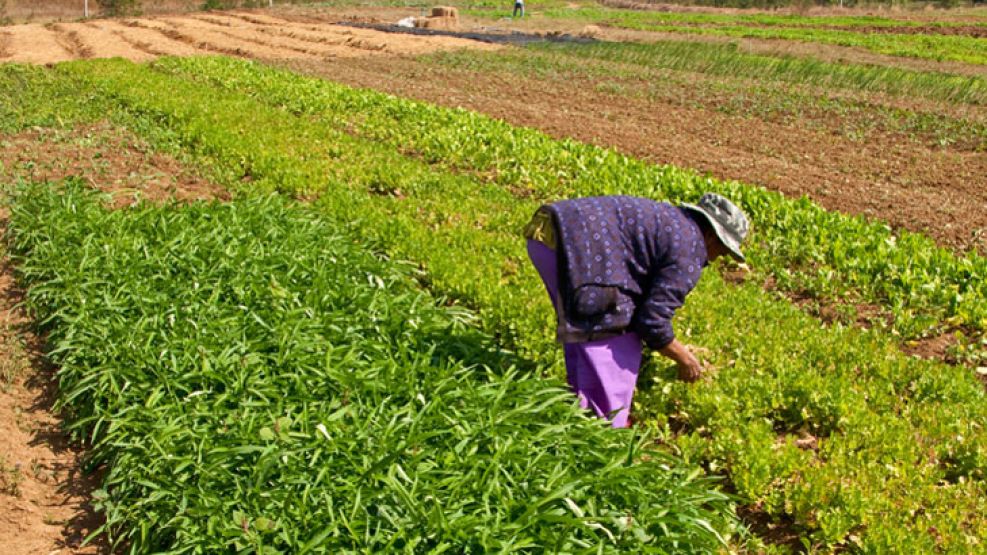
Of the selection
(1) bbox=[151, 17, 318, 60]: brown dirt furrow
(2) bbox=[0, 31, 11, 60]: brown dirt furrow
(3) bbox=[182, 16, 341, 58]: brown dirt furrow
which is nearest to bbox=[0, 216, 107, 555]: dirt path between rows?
(1) bbox=[151, 17, 318, 60]: brown dirt furrow

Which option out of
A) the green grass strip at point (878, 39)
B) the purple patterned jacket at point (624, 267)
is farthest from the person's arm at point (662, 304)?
the green grass strip at point (878, 39)

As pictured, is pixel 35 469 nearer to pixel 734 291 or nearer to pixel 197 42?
pixel 734 291

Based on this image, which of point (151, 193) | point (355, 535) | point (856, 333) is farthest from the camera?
point (151, 193)

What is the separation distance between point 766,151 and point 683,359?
8.98 m

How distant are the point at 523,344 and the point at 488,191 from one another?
3701 mm

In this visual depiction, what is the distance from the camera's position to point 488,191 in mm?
8672

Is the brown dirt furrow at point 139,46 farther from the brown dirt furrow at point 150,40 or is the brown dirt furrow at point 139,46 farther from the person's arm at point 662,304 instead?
the person's arm at point 662,304

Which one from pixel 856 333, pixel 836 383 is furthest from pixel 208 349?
pixel 856 333

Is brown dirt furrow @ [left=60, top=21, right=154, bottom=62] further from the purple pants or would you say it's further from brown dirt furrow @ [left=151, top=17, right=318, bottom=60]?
the purple pants

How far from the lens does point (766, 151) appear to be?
12.2m

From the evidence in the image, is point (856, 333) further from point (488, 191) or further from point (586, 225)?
point (488, 191)

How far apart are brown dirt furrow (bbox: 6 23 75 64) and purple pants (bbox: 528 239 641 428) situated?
21.3 m

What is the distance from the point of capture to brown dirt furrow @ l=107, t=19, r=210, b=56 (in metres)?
24.5

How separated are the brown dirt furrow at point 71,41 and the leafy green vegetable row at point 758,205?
1345 centimetres
